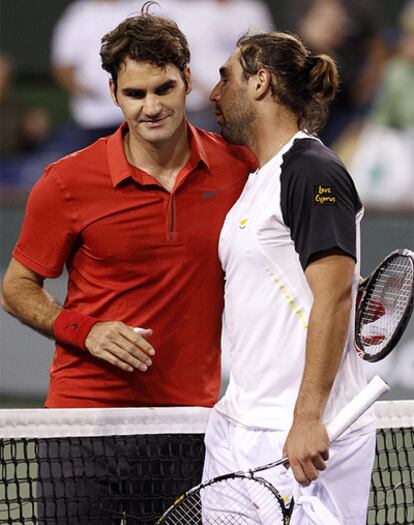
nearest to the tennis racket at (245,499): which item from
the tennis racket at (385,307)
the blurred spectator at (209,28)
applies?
the tennis racket at (385,307)

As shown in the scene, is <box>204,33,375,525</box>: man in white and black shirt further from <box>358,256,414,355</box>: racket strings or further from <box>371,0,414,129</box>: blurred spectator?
<box>371,0,414,129</box>: blurred spectator

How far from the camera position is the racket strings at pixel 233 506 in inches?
148

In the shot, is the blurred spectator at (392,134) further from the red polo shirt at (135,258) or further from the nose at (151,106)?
the nose at (151,106)

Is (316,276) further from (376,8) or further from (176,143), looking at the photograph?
(376,8)

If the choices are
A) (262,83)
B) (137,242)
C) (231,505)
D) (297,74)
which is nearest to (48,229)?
(137,242)

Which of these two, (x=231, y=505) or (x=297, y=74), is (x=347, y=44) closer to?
(x=297, y=74)

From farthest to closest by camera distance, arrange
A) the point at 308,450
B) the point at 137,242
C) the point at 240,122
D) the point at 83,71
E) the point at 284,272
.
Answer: the point at 83,71 < the point at 137,242 < the point at 240,122 < the point at 284,272 < the point at 308,450

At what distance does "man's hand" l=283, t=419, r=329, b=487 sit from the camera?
354 centimetres

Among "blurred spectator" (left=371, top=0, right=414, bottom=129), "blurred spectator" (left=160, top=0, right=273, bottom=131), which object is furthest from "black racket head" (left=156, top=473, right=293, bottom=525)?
"blurred spectator" (left=371, top=0, right=414, bottom=129)

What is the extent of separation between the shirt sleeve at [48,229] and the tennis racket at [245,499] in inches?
36.8

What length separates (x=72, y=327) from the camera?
4105 mm

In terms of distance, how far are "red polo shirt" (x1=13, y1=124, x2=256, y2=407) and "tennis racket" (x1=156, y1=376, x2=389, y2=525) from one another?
0.47m

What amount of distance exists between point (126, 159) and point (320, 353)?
3.59ft

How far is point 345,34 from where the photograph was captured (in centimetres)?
1020
